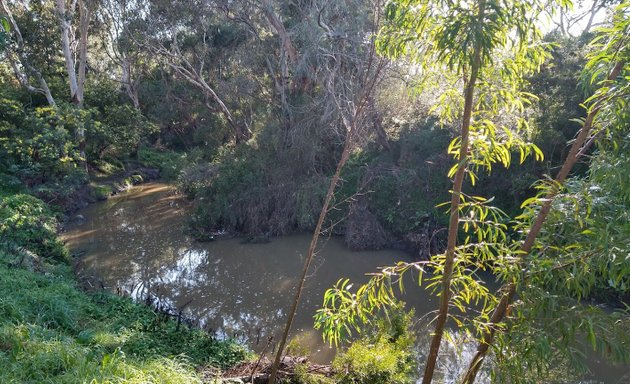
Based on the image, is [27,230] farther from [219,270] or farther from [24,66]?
[24,66]

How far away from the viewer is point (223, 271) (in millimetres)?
11055

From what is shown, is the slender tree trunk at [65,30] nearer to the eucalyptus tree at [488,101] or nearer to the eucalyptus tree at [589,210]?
the eucalyptus tree at [488,101]

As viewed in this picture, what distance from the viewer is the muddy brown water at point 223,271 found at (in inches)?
331

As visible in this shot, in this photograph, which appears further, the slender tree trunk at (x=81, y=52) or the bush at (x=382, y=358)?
the slender tree trunk at (x=81, y=52)

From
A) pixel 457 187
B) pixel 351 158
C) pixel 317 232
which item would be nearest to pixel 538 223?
pixel 457 187

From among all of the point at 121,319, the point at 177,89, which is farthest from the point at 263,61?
the point at 121,319

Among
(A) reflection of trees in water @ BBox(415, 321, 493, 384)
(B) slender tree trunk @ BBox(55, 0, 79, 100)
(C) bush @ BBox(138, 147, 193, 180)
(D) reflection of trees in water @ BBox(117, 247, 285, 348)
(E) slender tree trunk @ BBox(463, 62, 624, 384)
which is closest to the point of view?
(E) slender tree trunk @ BBox(463, 62, 624, 384)

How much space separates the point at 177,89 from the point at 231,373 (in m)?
22.1

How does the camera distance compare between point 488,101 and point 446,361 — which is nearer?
point 488,101

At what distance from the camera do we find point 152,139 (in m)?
27.8

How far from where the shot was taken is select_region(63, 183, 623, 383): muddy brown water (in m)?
8.40

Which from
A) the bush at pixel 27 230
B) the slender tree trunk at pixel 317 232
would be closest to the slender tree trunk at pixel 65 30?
the bush at pixel 27 230

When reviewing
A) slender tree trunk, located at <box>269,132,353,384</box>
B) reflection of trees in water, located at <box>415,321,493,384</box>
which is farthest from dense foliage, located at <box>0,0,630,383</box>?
reflection of trees in water, located at <box>415,321,493,384</box>

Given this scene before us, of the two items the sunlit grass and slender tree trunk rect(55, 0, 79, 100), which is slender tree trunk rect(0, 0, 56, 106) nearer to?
slender tree trunk rect(55, 0, 79, 100)
